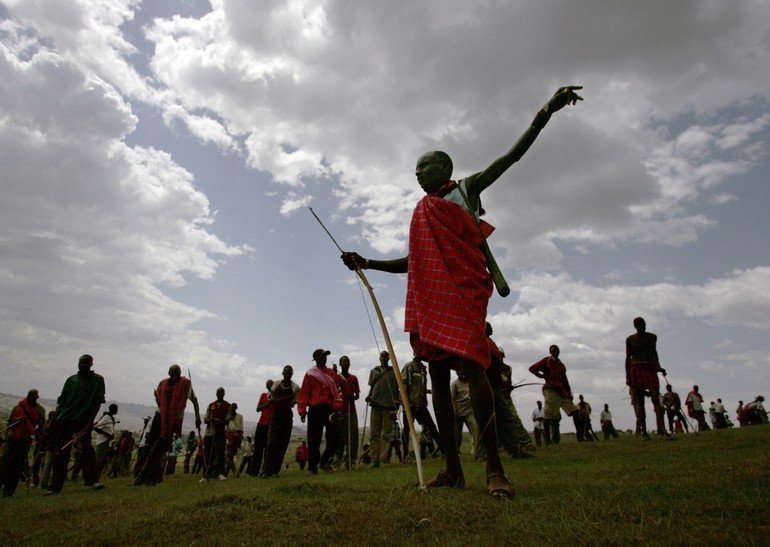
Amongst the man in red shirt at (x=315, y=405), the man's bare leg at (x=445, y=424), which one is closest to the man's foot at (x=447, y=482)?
the man's bare leg at (x=445, y=424)

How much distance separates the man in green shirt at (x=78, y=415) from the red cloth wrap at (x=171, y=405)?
0.93m

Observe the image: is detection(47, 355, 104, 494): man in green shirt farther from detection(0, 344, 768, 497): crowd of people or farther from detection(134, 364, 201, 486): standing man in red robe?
detection(134, 364, 201, 486): standing man in red robe

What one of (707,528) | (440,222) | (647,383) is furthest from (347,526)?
(647,383)

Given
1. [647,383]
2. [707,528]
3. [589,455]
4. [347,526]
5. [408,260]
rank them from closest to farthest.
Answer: [707,528] < [347,526] < [408,260] < [589,455] < [647,383]

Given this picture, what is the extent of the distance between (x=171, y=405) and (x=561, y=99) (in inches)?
305

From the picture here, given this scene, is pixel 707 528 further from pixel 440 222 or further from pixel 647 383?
pixel 647 383

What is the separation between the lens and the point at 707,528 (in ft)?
6.08

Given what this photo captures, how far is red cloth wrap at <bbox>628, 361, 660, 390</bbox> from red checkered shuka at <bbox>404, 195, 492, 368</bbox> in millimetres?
7167

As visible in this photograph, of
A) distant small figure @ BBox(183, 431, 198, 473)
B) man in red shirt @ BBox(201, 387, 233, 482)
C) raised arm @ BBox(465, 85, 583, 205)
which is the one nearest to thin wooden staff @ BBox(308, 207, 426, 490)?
raised arm @ BBox(465, 85, 583, 205)

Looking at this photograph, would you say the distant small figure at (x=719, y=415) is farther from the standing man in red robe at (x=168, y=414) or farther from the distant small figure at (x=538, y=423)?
the standing man in red robe at (x=168, y=414)

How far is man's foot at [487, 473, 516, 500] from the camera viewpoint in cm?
290

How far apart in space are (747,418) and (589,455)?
17972 millimetres

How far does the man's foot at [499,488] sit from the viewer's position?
2.90m

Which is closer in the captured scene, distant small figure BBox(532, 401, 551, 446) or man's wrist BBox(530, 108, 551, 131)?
man's wrist BBox(530, 108, 551, 131)
